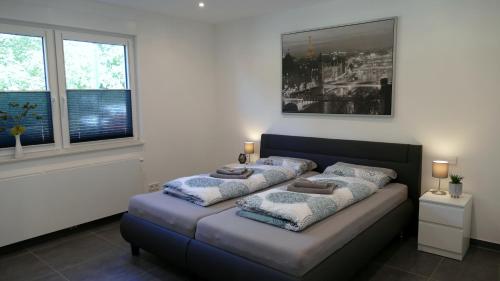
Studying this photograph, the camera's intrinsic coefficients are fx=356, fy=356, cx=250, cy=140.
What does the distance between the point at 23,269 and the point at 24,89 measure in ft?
5.55

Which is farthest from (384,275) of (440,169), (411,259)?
(440,169)

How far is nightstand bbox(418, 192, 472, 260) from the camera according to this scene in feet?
10.1

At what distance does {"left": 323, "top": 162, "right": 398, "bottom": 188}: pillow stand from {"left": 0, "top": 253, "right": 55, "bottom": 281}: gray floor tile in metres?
2.80

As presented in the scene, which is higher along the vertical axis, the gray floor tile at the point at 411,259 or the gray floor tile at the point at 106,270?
the gray floor tile at the point at 411,259

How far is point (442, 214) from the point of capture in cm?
314

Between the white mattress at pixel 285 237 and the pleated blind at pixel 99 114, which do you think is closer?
the white mattress at pixel 285 237

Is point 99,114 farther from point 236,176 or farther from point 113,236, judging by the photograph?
point 236,176

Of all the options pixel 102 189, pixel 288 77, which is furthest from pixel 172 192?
pixel 288 77

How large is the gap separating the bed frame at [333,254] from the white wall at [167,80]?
3.68ft

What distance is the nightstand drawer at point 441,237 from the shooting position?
3082 mm

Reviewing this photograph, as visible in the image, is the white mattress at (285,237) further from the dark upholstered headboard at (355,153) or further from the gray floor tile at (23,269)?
the gray floor tile at (23,269)

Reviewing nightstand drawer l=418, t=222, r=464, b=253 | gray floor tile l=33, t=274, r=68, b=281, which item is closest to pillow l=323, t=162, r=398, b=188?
nightstand drawer l=418, t=222, r=464, b=253

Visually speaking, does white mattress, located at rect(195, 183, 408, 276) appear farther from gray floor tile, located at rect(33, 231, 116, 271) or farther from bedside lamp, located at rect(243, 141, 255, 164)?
bedside lamp, located at rect(243, 141, 255, 164)

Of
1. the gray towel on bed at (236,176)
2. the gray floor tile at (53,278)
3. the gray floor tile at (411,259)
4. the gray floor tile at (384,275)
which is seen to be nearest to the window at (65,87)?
the gray floor tile at (53,278)
